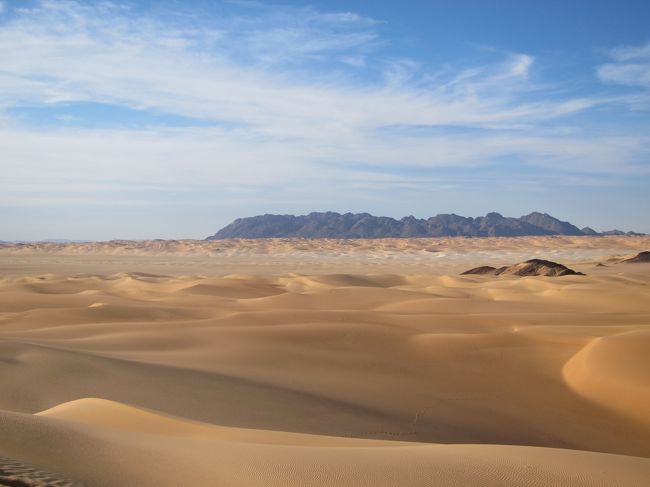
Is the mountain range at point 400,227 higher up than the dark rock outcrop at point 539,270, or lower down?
higher up

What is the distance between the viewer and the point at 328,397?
6.43m

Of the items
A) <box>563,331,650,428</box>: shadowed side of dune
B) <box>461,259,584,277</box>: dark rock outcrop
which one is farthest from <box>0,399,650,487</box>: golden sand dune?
<box>461,259,584,277</box>: dark rock outcrop

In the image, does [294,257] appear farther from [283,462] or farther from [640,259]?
[283,462]

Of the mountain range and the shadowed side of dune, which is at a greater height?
the mountain range

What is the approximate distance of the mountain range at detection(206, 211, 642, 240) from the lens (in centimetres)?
12800

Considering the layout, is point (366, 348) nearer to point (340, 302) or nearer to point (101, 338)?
point (101, 338)

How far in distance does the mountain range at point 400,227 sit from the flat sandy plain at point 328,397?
114152 millimetres

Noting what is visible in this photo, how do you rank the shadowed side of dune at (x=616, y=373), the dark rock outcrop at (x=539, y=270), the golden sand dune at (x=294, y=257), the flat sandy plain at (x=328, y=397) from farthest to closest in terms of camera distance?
the golden sand dune at (x=294, y=257) < the dark rock outcrop at (x=539, y=270) < the shadowed side of dune at (x=616, y=373) < the flat sandy plain at (x=328, y=397)

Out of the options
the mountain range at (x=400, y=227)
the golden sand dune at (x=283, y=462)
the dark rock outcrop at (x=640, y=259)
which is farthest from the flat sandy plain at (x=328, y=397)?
the mountain range at (x=400, y=227)

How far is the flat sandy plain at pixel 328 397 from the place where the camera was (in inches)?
119

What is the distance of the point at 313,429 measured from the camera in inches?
211

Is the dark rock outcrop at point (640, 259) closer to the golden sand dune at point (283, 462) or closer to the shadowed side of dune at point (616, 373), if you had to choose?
the shadowed side of dune at point (616, 373)

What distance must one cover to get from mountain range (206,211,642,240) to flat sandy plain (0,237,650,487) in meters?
114

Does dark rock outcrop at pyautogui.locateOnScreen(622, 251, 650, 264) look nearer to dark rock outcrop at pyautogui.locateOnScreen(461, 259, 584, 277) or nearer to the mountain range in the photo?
dark rock outcrop at pyautogui.locateOnScreen(461, 259, 584, 277)
